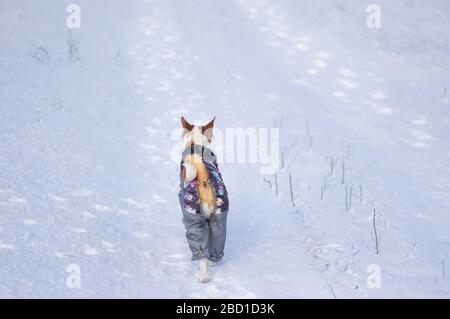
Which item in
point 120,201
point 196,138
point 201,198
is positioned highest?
point 196,138

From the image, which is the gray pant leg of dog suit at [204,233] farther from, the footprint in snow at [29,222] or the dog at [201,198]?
the footprint in snow at [29,222]

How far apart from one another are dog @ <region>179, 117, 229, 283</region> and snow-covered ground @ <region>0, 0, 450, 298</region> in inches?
10.2

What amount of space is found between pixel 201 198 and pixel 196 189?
0.25ft

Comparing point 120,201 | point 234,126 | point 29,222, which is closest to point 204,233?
point 120,201

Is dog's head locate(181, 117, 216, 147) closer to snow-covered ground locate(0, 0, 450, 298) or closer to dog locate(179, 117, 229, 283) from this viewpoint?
dog locate(179, 117, 229, 283)

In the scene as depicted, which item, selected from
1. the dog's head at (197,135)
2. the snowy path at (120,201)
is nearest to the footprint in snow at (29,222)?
the snowy path at (120,201)

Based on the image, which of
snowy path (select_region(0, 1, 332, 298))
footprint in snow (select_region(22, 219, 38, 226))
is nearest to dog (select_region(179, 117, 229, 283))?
snowy path (select_region(0, 1, 332, 298))

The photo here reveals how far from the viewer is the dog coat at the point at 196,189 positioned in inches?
146

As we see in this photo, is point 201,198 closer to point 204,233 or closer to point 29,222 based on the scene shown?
point 204,233

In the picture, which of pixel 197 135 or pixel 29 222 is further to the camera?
pixel 29 222

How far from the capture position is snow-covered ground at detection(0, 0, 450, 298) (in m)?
3.87

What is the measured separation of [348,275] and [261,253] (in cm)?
74

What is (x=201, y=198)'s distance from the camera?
3715 mm
